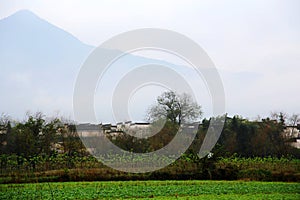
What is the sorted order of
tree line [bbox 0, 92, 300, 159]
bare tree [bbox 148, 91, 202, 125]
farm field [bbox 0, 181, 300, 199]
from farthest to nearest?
1. bare tree [bbox 148, 91, 202, 125]
2. tree line [bbox 0, 92, 300, 159]
3. farm field [bbox 0, 181, 300, 199]

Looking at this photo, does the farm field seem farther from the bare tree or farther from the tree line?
the bare tree

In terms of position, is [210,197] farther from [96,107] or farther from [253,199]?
[96,107]

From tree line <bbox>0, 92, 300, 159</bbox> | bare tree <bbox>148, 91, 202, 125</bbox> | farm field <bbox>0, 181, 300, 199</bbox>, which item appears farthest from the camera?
bare tree <bbox>148, 91, 202, 125</bbox>

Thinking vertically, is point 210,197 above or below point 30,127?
below

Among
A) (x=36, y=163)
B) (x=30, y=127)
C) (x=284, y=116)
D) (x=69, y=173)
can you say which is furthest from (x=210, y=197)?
(x=284, y=116)

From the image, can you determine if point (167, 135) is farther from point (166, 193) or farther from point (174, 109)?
point (166, 193)

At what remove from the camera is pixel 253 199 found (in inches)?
295

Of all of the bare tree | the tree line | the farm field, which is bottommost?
the farm field

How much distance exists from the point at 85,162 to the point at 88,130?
1148 mm

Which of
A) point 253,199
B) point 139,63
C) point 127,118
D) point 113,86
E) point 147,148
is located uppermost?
point 139,63

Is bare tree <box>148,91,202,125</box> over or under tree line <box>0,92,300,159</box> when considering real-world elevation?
over

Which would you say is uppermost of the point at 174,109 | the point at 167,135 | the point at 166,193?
the point at 174,109

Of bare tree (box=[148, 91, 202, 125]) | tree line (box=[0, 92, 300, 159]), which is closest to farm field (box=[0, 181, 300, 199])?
tree line (box=[0, 92, 300, 159])

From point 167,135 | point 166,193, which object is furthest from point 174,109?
point 166,193
